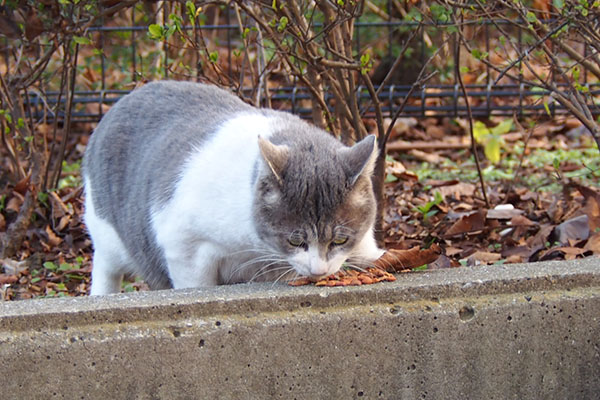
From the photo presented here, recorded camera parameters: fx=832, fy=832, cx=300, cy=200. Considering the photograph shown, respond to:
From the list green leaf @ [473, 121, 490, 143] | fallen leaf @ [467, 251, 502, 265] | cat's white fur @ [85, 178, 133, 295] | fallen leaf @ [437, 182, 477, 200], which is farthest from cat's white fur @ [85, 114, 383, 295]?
green leaf @ [473, 121, 490, 143]

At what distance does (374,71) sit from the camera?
7.33 m

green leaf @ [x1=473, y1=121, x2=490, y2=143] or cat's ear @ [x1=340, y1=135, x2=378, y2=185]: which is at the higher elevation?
cat's ear @ [x1=340, y1=135, x2=378, y2=185]

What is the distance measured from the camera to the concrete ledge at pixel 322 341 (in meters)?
2.27

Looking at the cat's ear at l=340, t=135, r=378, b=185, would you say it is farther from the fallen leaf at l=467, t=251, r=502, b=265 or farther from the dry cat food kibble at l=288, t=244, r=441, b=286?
the fallen leaf at l=467, t=251, r=502, b=265

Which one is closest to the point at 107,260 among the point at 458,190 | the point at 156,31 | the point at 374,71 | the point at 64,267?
the point at 64,267

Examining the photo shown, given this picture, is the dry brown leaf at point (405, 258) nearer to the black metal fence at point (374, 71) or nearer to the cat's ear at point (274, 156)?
the cat's ear at point (274, 156)

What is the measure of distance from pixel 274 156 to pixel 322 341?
587 mm

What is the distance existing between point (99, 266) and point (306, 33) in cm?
131

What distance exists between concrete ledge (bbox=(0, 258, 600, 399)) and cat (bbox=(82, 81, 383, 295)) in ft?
0.84

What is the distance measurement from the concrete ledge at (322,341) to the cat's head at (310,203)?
20 cm

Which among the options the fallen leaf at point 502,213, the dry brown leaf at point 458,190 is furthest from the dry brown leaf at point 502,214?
the dry brown leaf at point 458,190

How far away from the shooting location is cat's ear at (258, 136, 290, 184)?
8.27 ft

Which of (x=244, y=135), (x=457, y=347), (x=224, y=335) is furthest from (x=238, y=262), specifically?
(x=457, y=347)

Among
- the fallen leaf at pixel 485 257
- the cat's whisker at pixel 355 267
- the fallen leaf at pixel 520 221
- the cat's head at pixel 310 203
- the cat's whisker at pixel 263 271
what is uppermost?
the cat's head at pixel 310 203
